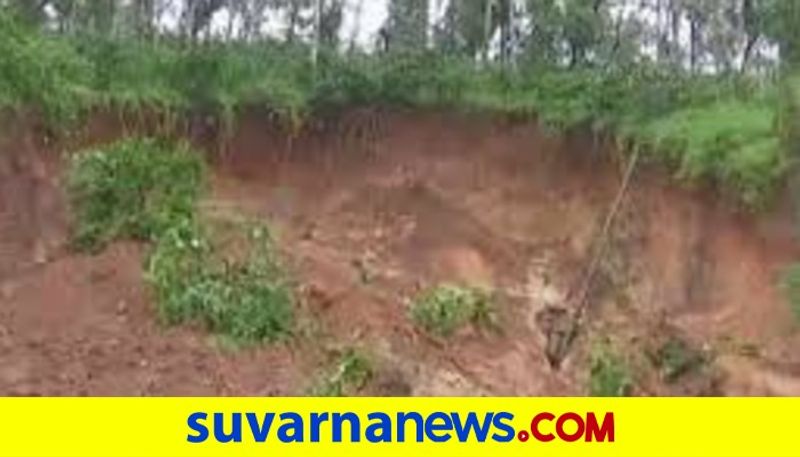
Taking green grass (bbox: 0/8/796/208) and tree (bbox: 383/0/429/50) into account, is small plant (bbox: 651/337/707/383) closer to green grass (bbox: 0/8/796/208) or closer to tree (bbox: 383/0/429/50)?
green grass (bbox: 0/8/796/208)

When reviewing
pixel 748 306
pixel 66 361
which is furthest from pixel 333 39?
pixel 66 361

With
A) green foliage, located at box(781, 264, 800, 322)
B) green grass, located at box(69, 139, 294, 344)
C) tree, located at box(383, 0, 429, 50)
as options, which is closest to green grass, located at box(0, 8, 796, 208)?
green grass, located at box(69, 139, 294, 344)

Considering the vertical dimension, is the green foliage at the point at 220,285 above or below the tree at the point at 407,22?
below

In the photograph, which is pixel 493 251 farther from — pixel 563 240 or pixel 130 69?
pixel 130 69

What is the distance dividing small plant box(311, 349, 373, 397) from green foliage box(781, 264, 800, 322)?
424 cm

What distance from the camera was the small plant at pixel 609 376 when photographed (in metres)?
16.8

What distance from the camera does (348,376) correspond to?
47.8 feet

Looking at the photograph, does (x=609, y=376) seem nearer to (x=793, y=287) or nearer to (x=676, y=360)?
(x=676, y=360)

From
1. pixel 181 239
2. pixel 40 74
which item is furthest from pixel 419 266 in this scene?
pixel 40 74

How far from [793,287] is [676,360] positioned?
264cm

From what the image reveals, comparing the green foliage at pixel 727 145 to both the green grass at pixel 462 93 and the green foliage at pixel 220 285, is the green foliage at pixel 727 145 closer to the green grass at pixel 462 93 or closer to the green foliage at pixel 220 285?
the green grass at pixel 462 93

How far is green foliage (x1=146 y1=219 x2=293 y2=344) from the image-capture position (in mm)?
14773

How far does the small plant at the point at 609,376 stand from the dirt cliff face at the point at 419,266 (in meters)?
0.19

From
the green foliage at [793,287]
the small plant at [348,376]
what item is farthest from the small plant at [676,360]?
the small plant at [348,376]
